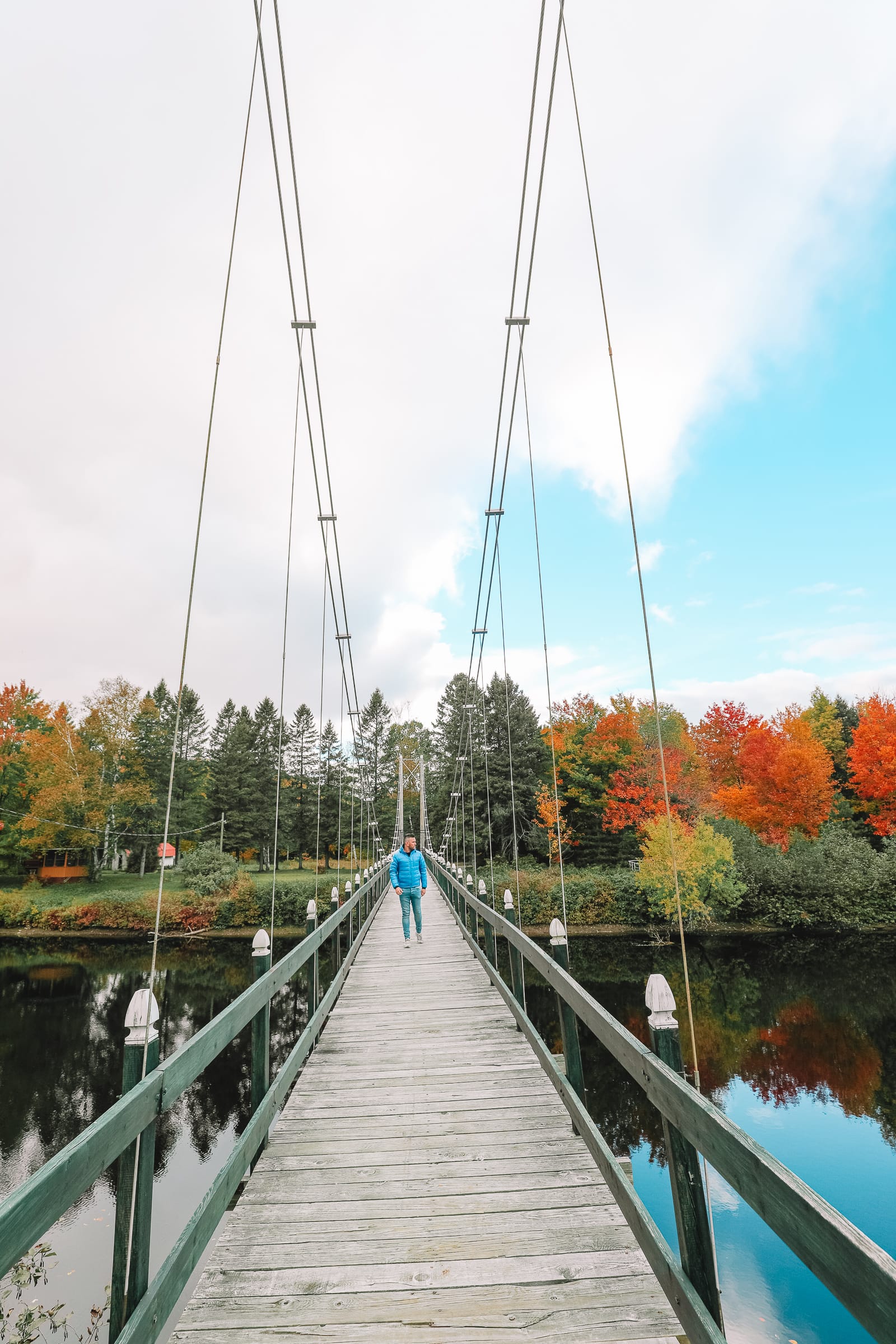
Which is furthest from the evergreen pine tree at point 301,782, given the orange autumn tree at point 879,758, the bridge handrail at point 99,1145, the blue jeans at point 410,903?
the bridge handrail at point 99,1145

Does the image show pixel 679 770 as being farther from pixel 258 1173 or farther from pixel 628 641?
pixel 628 641

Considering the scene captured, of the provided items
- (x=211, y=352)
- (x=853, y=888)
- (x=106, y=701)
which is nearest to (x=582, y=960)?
(x=853, y=888)

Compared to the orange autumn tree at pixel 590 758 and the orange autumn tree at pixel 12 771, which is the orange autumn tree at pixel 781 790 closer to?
the orange autumn tree at pixel 590 758

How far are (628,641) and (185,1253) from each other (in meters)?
135

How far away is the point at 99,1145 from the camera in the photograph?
1643 mm

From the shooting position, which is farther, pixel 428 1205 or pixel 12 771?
pixel 12 771

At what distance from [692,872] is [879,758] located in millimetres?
8631

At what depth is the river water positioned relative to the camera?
9.05m

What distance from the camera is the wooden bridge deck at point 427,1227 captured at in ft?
6.78

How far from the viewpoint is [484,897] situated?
895 cm

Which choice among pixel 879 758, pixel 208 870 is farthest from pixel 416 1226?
pixel 208 870

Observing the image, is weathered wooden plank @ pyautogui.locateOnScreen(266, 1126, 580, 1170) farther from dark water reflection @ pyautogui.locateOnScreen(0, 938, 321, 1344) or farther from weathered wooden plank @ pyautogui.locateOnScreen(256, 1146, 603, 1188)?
dark water reflection @ pyautogui.locateOnScreen(0, 938, 321, 1344)

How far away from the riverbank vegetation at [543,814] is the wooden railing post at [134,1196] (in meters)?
14.8

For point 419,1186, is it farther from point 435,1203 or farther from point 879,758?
point 879,758
